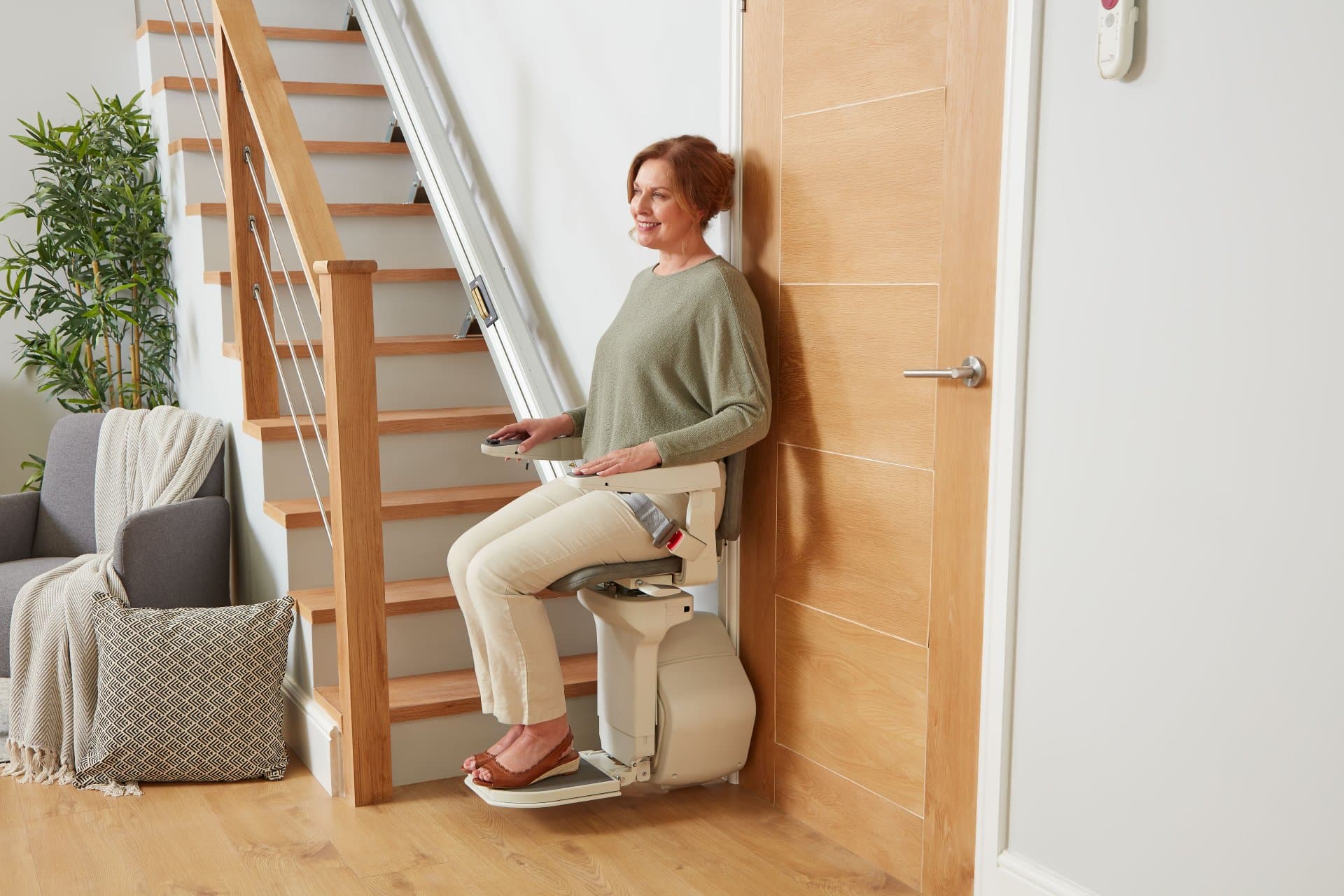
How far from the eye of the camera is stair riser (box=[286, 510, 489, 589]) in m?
3.11

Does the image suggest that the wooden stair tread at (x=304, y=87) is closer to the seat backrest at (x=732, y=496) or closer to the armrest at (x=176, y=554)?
the armrest at (x=176, y=554)

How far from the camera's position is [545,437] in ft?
9.29

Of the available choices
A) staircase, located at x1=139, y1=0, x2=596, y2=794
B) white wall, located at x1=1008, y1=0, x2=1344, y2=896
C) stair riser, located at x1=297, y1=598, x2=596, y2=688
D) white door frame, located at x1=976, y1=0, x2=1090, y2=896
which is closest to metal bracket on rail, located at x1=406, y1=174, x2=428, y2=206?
staircase, located at x1=139, y1=0, x2=596, y2=794

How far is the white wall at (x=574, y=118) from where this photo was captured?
2.87m

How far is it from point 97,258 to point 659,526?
8.45 ft

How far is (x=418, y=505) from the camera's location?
10.5 feet

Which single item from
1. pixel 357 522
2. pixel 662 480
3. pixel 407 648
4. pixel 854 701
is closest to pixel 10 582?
pixel 407 648

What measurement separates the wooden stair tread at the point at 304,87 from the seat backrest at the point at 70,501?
3.64 ft

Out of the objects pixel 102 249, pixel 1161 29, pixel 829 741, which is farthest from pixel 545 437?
pixel 102 249

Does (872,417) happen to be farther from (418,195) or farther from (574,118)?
(418,195)

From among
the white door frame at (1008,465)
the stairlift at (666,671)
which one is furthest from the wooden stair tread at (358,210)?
the white door frame at (1008,465)

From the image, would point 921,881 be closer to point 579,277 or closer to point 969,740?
point 969,740

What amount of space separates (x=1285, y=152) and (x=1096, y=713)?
2.86ft

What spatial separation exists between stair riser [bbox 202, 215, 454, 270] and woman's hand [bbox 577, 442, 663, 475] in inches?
71.3
